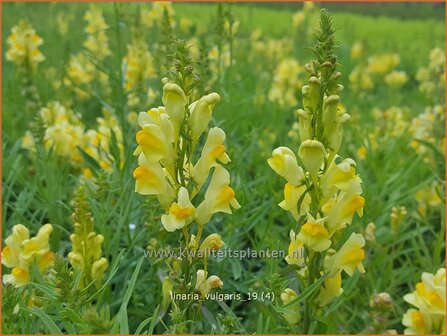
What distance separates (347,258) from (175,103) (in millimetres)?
587

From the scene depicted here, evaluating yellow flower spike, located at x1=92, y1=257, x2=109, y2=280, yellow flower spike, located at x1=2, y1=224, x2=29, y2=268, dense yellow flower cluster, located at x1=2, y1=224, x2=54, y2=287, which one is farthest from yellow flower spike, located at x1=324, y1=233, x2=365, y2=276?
yellow flower spike, located at x1=2, y1=224, x2=29, y2=268

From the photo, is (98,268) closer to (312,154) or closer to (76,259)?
(76,259)

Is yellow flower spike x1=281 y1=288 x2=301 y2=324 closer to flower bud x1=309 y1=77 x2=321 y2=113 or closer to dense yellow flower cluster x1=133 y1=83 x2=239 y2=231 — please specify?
dense yellow flower cluster x1=133 y1=83 x2=239 y2=231

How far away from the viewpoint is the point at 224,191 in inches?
68.6

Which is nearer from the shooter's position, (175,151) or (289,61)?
(175,151)

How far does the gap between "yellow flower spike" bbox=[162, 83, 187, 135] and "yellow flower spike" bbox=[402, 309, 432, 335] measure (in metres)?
0.76

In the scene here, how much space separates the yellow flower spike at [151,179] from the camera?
5.50ft

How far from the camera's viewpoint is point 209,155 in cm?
173

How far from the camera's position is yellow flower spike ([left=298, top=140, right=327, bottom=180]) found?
1.60m

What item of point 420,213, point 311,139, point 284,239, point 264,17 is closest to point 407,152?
point 420,213

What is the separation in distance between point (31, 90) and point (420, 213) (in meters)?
2.13

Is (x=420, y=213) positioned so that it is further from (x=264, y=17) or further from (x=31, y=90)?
(x=264, y=17)

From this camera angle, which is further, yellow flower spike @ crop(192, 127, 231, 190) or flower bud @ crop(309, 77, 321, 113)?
yellow flower spike @ crop(192, 127, 231, 190)

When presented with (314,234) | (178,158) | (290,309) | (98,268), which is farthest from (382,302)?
(98,268)
